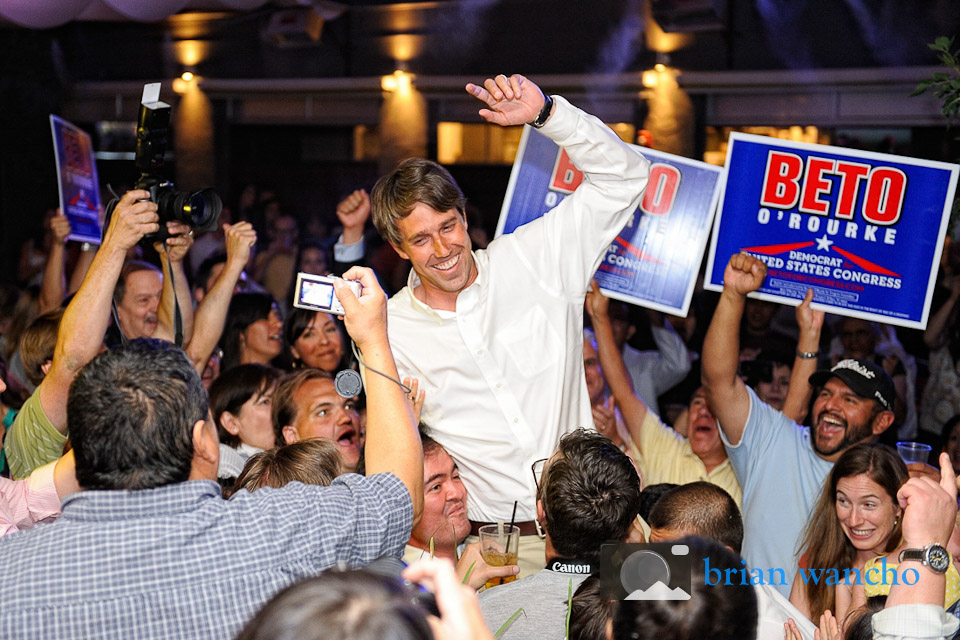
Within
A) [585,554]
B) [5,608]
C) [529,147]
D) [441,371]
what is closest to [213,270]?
[529,147]

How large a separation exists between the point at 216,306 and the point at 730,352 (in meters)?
1.80

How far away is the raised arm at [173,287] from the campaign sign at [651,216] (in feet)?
3.59

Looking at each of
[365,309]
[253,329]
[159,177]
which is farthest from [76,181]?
[365,309]

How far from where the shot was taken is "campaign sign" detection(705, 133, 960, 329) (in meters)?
3.22

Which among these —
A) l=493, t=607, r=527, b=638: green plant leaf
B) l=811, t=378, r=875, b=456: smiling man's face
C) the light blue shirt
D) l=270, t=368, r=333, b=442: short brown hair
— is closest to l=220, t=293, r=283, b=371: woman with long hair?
l=270, t=368, r=333, b=442: short brown hair

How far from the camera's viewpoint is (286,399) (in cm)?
310

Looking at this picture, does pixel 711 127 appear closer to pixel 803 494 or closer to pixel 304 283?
pixel 803 494

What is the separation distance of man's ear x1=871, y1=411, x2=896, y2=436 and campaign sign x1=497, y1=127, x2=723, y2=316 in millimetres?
719

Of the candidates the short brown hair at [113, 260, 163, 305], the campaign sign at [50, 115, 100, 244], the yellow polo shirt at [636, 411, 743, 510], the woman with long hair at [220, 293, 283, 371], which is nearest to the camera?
the yellow polo shirt at [636, 411, 743, 510]

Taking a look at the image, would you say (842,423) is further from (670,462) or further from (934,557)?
(934,557)

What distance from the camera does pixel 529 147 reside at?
3525 mm

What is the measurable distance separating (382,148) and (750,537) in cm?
636

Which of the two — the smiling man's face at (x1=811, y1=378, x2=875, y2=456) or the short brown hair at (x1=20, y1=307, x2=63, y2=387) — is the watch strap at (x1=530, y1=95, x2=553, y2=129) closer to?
the smiling man's face at (x1=811, y1=378, x2=875, y2=456)

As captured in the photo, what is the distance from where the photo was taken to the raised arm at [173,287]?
320 centimetres
